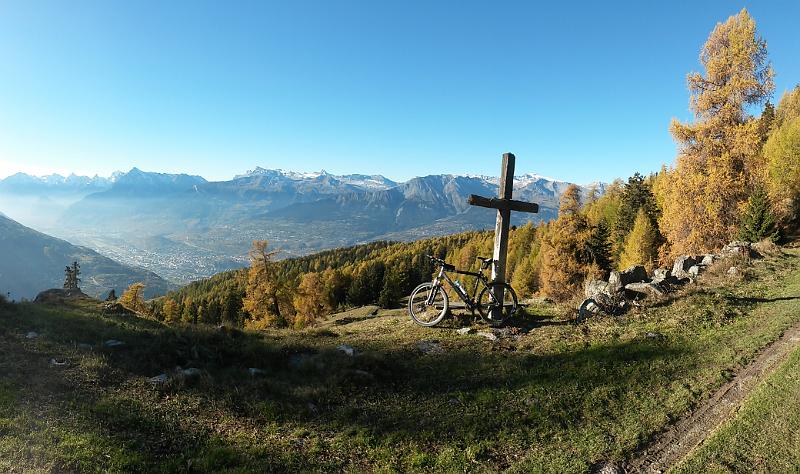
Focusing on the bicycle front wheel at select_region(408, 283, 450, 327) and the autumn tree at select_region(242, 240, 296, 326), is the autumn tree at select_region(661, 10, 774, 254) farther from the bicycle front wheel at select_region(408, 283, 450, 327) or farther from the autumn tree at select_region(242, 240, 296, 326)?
the autumn tree at select_region(242, 240, 296, 326)

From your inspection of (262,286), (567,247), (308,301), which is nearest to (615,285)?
(567,247)

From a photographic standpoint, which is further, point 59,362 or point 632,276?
point 632,276

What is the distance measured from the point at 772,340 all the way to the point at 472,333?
27.0ft

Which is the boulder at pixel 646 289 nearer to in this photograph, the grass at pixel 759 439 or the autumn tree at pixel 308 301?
the grass at pixel 759 439

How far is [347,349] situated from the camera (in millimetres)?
Answer: 12227

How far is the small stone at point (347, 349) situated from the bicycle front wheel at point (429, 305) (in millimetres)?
3495

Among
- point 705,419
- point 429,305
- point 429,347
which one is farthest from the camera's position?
point 429,305

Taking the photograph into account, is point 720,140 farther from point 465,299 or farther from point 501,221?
point 465,299

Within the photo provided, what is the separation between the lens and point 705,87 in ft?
87.3

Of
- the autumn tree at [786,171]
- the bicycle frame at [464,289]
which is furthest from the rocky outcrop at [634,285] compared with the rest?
the autumn tree at [786,171]

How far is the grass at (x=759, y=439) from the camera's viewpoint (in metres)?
6.11

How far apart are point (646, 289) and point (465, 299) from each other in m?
7.47

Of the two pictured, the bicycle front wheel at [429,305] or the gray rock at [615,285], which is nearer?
the bicycle front wheel at [429,305]

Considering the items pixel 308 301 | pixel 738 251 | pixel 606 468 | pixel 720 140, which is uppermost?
pixel 720 140
